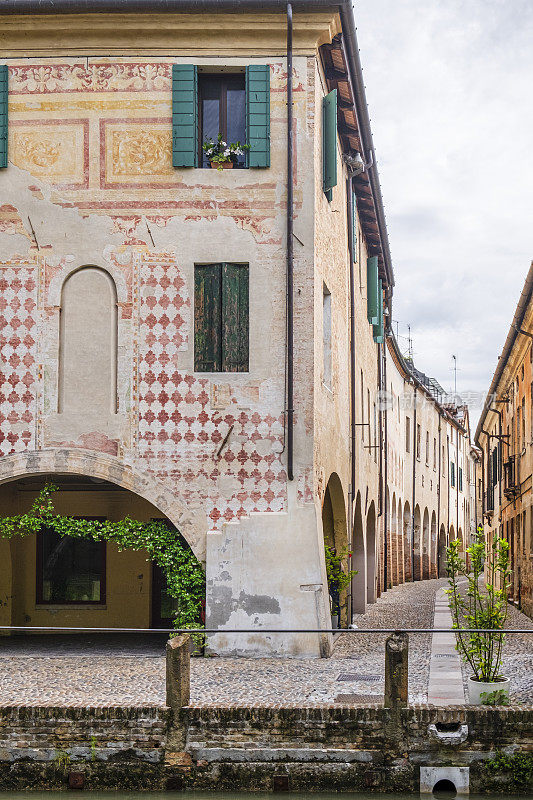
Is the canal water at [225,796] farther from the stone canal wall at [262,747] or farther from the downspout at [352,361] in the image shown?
the downspout at [352,361]

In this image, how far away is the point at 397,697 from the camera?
938 centimetres

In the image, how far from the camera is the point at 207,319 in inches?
559

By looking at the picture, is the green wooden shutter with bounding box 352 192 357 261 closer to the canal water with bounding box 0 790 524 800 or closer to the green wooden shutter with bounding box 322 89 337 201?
the green wooden shutter with bounding box 322 89 337 201

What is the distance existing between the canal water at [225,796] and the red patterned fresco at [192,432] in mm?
4951

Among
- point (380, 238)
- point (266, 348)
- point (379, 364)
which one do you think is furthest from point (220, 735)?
point (379, 364)

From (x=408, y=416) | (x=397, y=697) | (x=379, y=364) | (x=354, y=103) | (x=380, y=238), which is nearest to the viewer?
(x=397, y=697)

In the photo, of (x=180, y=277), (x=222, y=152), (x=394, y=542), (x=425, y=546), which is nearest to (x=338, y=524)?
(x=180, y=277)

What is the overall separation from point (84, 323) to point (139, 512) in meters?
4.56

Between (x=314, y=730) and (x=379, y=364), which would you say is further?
(x=379, y=364)

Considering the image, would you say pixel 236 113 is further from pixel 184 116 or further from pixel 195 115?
pixel 184 116

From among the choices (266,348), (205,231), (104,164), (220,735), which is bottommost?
(220,735)

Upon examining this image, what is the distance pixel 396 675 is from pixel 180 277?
692 cm

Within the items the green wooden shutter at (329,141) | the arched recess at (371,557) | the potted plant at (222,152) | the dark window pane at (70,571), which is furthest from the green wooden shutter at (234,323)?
the arched recess at (371,557)

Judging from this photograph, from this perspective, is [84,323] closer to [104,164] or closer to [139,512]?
[104,164]
